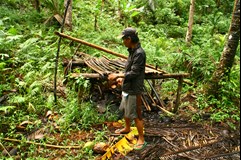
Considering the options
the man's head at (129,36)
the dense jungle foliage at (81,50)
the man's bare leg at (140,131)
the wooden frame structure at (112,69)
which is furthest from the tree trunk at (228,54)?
the man's head at (129,36)

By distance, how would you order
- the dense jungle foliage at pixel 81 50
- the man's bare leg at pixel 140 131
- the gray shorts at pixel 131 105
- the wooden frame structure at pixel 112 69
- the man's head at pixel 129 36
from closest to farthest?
the man's head at pixel 129 36 → the gray shorts at pixel 131 105 → the man's bare leg at pixel 140 131 → the wooden frame structure at pixel 112 69 → the dense jungle foliage at pixel 81 50

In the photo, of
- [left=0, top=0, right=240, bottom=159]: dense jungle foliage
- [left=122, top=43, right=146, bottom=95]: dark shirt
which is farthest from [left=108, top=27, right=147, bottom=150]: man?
[left=0, top=0, right=240, bottom=159]: dense jungle foliage

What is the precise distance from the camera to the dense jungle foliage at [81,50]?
5270 millimetres

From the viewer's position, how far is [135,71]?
13.4ft

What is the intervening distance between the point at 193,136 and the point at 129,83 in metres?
1.68

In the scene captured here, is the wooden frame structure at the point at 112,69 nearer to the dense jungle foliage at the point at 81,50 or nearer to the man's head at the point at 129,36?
the dense jungle foliage at the point at 81,50

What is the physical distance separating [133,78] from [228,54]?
8.49 ft

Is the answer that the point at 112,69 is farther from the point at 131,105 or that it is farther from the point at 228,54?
the point at 228,54

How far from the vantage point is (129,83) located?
422 cm

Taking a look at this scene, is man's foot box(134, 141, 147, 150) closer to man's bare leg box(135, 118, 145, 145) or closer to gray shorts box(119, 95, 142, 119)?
man's bare leg box(135, 118, 145, 145)

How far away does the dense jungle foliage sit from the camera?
Result: 5.27m

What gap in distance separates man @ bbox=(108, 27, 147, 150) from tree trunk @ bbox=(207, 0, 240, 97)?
2335 mm

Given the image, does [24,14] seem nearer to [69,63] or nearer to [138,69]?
[69,63]

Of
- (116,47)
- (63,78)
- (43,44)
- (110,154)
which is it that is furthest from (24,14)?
(110,154)
